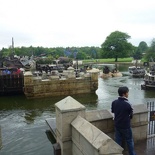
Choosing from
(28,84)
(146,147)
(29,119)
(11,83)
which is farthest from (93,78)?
(146,147)

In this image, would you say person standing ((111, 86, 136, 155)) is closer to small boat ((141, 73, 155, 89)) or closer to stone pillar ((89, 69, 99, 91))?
stone pillar ((89, 69, 99, 91))

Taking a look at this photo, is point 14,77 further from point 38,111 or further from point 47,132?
point 47,132

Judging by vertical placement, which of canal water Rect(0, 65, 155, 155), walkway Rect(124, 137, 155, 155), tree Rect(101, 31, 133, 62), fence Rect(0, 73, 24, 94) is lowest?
canal water Rect(0, 65, 155, 155)

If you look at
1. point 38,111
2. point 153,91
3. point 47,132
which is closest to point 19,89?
point 38,111

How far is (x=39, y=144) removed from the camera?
9.70 metres

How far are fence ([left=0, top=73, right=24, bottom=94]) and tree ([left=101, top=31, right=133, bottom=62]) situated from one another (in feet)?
225

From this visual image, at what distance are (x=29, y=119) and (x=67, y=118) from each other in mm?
8733

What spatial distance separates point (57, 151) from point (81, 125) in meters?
1.53

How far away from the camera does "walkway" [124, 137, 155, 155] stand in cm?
648

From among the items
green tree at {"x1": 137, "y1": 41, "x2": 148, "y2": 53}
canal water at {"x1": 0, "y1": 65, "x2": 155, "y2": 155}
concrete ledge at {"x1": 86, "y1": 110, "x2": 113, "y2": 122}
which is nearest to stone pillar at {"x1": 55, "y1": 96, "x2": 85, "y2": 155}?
concrete ledge at {"x1": 86, "y1": 110, "x2": 113, "y2": 122}

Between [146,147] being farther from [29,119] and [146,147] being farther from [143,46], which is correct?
[143,46]

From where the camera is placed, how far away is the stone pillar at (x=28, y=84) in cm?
1953

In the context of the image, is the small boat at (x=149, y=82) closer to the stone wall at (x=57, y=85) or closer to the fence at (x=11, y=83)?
the stone wall at (x=57, y=85)

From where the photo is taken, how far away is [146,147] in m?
6.77
